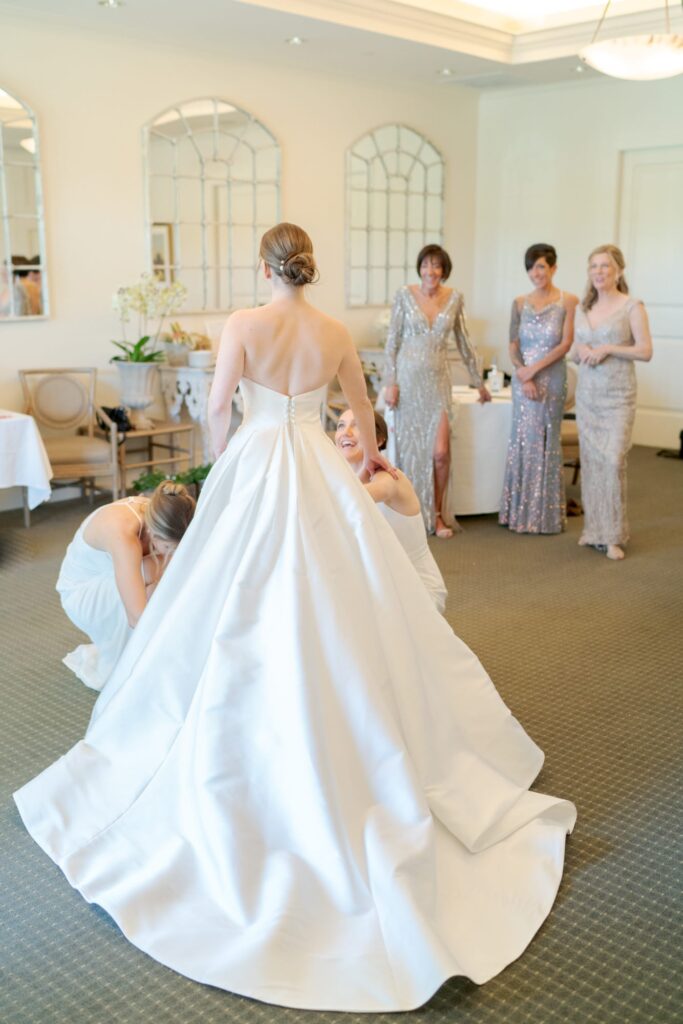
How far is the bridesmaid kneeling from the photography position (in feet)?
Result: 11.3

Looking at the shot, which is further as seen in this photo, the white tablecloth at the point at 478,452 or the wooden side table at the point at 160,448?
the wooden side table at the point at 160,448

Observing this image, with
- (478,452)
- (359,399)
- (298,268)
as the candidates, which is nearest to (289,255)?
(298,268)

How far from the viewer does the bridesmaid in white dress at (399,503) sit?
3654mm

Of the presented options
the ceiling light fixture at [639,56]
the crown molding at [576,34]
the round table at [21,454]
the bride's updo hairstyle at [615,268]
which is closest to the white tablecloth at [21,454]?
the round table at [21,454]

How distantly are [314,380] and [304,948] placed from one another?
4.94 feet

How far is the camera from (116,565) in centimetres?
352

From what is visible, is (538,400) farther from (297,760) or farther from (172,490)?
(297,760)

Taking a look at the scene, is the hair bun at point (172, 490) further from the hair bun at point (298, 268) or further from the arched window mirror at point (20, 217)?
the arched window mirror at point (20, 217)

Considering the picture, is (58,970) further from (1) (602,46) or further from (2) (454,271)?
(2) (454,271)

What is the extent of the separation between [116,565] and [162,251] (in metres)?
4.60

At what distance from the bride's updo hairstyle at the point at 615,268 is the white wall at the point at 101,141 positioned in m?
3.24

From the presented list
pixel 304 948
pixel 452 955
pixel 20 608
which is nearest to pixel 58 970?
pixel 304 948

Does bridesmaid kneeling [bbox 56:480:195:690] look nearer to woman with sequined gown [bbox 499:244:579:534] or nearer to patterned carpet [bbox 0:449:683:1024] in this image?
patterned carpet [bbox 0:449:683:1024]

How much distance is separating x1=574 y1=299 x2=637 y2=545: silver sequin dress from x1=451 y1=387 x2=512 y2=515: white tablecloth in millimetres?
665
